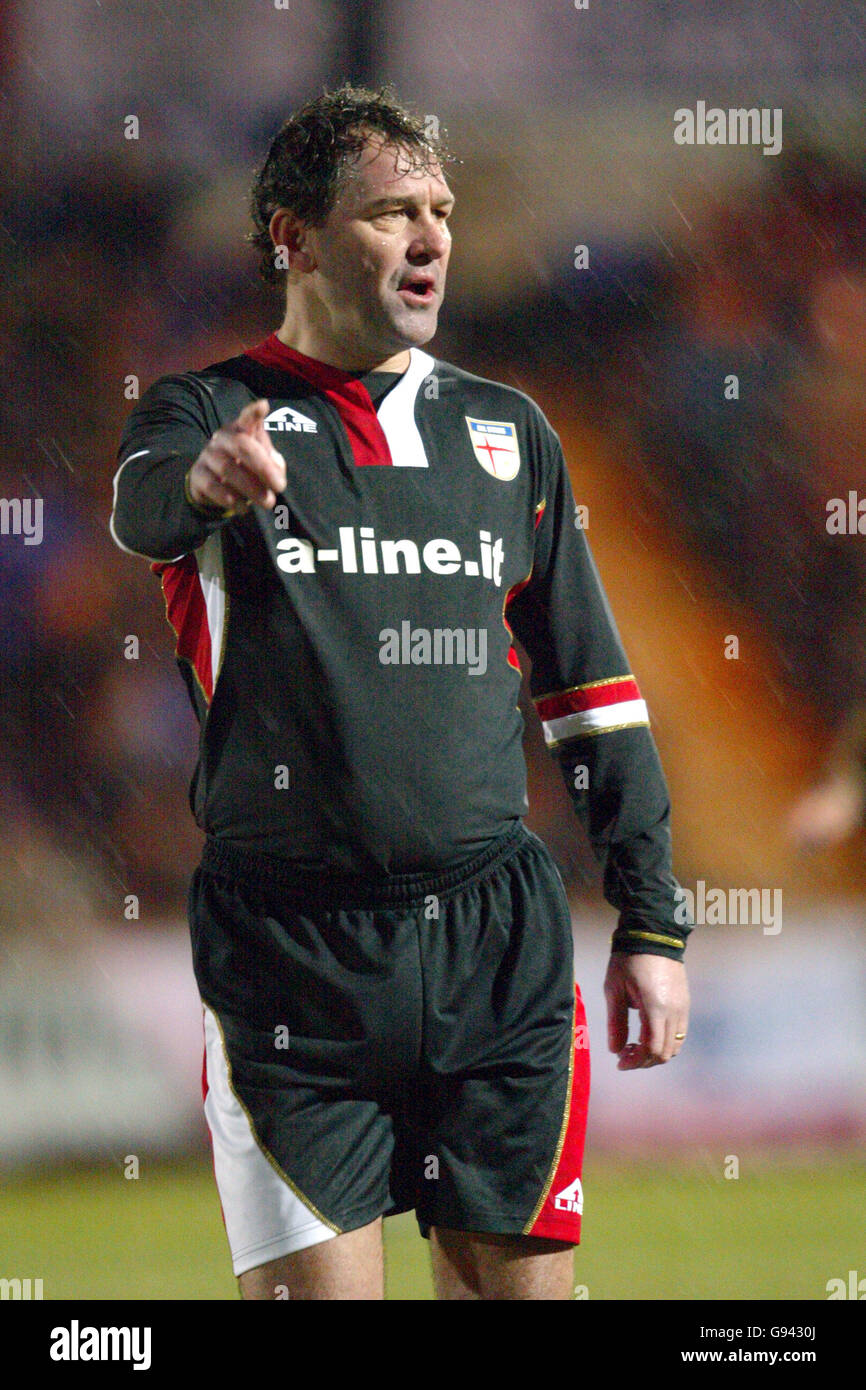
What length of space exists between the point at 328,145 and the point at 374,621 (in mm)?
660

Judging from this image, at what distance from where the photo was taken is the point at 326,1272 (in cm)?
179

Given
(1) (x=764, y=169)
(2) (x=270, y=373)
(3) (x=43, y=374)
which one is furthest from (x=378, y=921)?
(1) (x=764, y=169)

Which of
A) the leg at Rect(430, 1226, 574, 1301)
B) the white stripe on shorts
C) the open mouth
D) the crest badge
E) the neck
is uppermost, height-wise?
the open mouth

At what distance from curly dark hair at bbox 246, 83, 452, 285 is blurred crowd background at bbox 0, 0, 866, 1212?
2.15 m

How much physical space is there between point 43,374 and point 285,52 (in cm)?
112

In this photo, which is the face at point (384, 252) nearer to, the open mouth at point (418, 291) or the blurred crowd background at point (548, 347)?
the open mouth at point (418, 291)

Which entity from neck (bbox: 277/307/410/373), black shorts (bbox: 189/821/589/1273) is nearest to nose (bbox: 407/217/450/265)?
neck (bbox: 277/307/410/373)

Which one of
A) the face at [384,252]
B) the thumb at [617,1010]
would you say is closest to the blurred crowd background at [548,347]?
the thumb at [617,1010]

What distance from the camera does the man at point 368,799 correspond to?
5.98ft

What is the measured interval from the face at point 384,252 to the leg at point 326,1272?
114cm

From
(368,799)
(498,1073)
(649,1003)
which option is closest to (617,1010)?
(649,1003)

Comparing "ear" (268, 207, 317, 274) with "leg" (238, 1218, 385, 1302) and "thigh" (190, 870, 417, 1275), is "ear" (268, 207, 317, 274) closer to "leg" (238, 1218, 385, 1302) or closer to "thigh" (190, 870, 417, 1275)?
"thigh" (190, 870, 417, 1275)

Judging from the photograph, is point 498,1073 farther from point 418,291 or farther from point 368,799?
point 418,291

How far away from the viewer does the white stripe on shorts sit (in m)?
1.80
